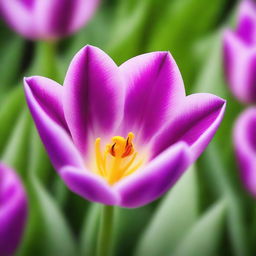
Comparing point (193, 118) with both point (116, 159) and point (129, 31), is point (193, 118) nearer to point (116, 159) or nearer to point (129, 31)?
point (116, 159)

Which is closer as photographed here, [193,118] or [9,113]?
[193,118]

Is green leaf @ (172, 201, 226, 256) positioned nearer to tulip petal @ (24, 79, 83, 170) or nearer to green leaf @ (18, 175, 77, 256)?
green leaf @ (18, 175, 77, 256)

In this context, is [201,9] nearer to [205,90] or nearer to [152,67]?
[205,90]

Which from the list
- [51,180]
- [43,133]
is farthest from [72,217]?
[43,133]

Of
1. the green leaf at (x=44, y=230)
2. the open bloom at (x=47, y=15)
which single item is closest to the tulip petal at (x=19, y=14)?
the open bloom at (x=47, y=15)

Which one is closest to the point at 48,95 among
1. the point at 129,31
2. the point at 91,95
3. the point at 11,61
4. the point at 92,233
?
the point at 91,95

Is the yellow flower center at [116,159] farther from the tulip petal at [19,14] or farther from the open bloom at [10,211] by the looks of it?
the tulip petal at [19,14]

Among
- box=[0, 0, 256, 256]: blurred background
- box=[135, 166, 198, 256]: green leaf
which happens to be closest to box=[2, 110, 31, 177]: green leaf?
box=[0, 0, 256, 256]: blurred background
